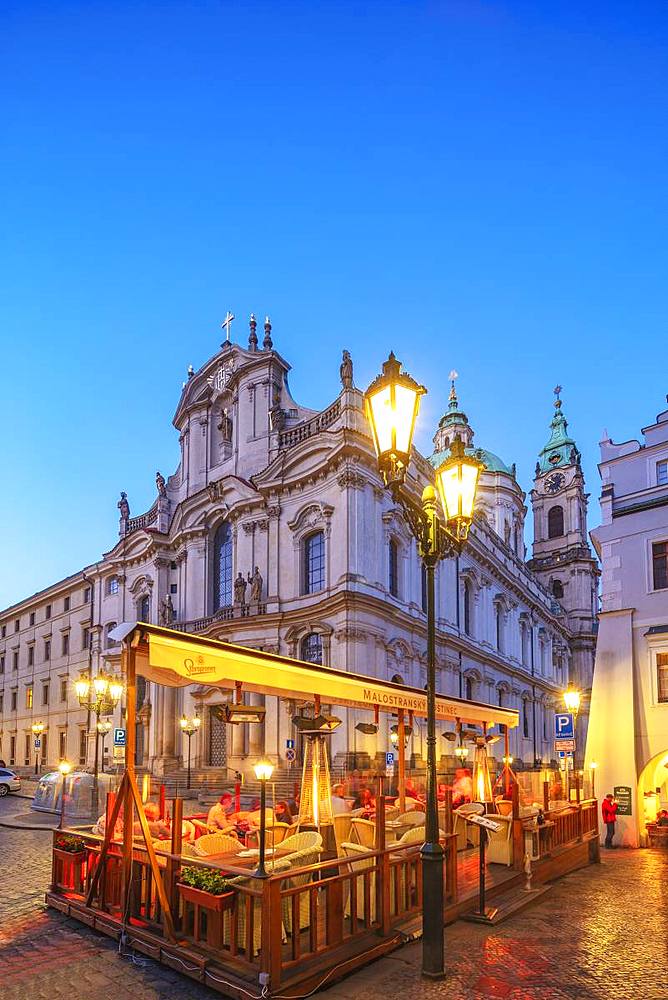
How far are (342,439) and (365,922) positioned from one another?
24.1 metres

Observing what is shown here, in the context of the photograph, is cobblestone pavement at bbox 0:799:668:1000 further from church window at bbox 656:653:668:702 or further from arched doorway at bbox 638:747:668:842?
church window at bbox 656:653:668:702

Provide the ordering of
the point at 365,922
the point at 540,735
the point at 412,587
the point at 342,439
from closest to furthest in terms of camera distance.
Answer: the point at 365,922, the point at 342,439, the point at 412,587, the point at 540,735

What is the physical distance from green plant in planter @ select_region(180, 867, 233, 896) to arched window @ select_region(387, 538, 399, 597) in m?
25.9

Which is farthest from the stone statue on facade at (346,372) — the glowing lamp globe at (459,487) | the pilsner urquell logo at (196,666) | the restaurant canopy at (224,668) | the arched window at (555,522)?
the arched window at (555,522)

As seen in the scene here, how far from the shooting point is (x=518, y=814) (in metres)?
13.9

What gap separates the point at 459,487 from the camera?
10.0m

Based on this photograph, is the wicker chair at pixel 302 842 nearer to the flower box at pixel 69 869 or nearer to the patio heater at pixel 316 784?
the patio heater at pixel 316 784

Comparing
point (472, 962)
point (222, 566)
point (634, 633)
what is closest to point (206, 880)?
point (472, 962)

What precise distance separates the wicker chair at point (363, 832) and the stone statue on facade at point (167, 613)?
29591mm

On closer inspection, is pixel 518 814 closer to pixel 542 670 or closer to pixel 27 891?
pixel 27 891

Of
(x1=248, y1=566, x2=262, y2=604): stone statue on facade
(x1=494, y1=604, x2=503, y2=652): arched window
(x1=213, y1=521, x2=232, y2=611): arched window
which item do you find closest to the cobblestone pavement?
(x1=248, y1=566, x2=262, y2=604): stone statue on facade

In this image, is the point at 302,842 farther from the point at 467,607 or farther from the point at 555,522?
the point at 555,522

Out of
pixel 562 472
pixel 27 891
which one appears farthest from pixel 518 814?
pixel 562 472

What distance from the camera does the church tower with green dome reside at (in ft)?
231
